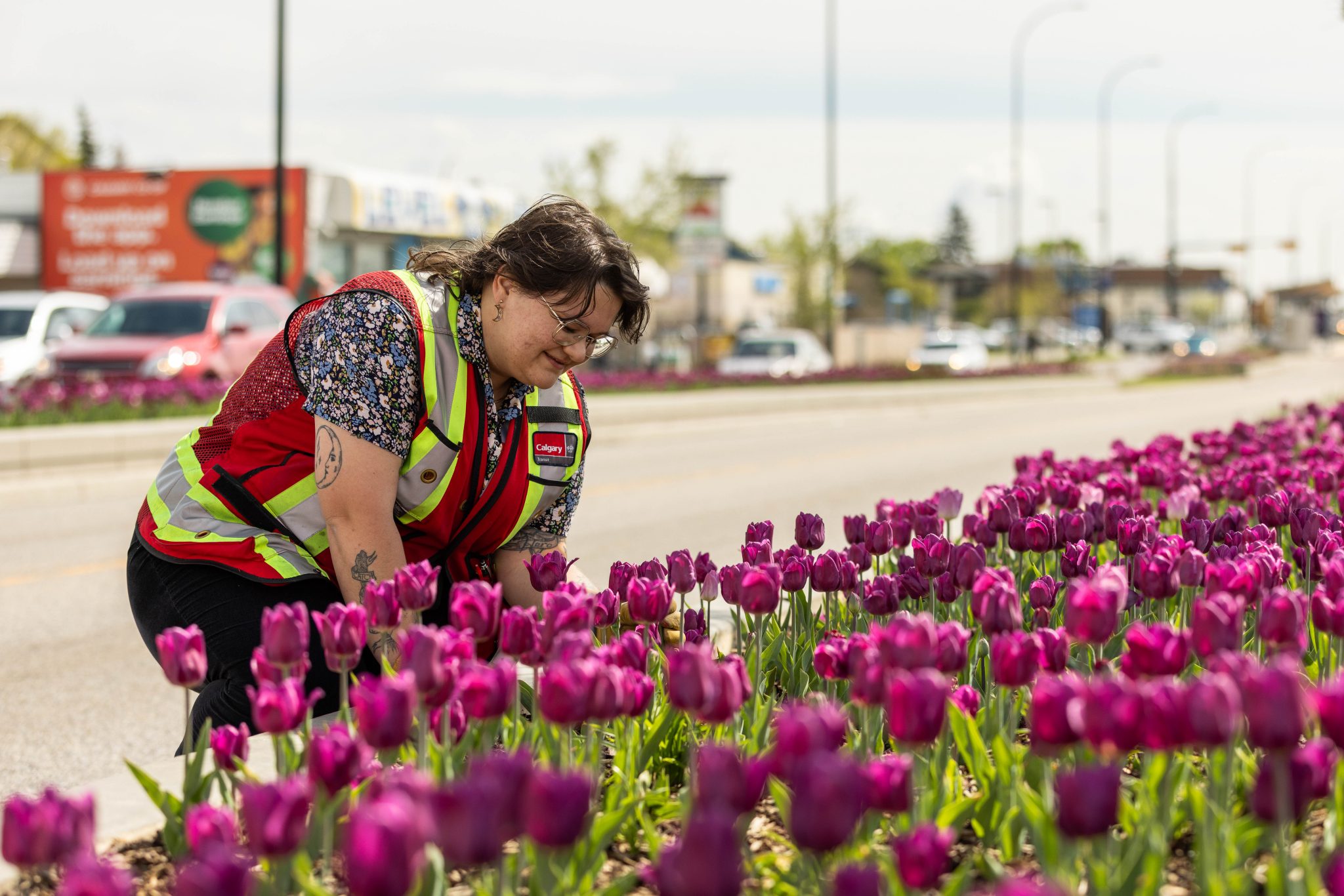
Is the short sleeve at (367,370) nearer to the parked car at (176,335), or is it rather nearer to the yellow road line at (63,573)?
Answer: the yellow road line at (63,573)

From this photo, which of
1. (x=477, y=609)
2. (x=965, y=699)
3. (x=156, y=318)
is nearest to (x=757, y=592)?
(x=965, y=699)

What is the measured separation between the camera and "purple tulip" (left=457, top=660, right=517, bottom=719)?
2.17m

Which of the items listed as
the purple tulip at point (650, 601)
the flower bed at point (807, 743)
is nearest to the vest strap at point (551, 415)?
the flower bed at point (807, 743)

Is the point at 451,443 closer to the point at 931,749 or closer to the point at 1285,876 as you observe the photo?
the point at 931,749

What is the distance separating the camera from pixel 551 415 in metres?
3.96

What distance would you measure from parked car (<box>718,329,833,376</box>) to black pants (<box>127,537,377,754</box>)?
97.2 feet

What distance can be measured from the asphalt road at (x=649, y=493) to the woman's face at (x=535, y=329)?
2.19 meters

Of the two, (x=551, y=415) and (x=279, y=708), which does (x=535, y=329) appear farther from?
(x=279, y=708)

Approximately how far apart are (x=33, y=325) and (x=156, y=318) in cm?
376

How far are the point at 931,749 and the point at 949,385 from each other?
3105cm

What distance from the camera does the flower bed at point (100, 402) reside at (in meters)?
16.2

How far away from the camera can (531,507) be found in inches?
155

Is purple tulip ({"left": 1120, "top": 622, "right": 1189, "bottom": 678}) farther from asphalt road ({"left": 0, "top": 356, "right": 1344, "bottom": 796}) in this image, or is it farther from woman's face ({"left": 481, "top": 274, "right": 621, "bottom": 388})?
asphalt road ({"left": 0, "top": 356, "right": 1344, "bottom": 796})

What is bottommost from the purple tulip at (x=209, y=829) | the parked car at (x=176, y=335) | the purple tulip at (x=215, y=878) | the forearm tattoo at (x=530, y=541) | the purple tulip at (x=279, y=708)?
the purple tulip at (x=209, y=829)
